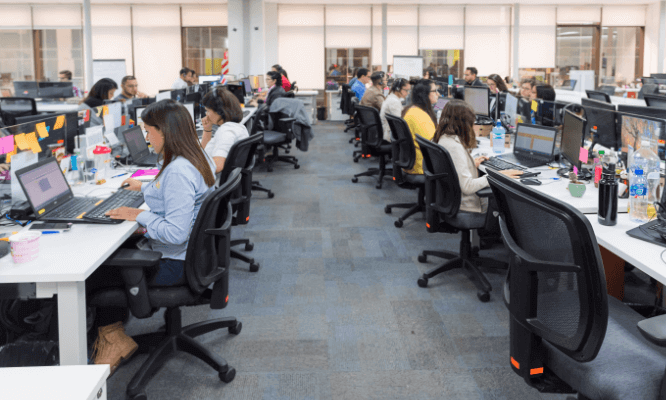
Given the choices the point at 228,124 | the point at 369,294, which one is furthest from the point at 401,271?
the point at 228,124

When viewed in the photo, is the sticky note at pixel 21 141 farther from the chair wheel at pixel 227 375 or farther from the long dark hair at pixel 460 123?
the long dark hair at pixel 460 123

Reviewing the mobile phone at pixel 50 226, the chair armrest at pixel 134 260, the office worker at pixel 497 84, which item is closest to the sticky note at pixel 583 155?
the chair armrest at pixel 134 260

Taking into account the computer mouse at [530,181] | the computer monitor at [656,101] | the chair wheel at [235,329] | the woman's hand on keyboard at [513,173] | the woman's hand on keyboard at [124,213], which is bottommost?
the chair wheel at [235,329]

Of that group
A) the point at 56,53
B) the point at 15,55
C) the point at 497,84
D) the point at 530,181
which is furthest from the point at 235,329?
the point at 15,55

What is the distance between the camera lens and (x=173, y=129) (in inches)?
86.8

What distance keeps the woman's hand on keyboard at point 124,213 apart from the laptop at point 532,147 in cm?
214

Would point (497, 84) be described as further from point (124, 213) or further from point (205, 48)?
point (205, 48)

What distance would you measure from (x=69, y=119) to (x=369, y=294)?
6.41ft

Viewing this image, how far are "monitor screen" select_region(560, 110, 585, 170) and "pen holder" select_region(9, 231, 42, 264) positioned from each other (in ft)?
8.83

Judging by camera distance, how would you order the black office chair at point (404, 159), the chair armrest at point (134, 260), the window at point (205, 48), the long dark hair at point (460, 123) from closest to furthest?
the chair armrest at point (134, 260), the long dark hair at point (460, 123), the black office chair at point (404, 159), the window at point (205, 48)

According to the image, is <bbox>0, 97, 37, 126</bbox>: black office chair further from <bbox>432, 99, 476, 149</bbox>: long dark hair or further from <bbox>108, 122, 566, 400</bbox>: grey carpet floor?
<bbox>432, 99, 476, 149</bbox>: long dark hair

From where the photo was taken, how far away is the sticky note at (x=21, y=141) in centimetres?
247

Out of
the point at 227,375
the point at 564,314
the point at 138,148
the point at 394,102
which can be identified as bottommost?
the point at 227,375

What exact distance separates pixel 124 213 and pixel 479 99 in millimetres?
4083
